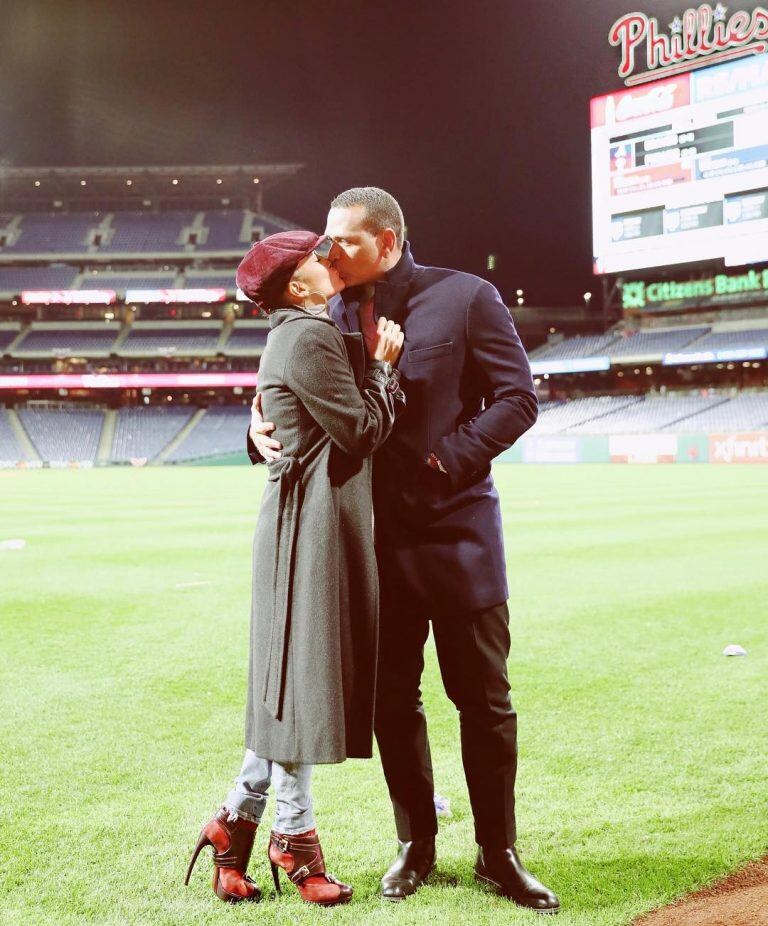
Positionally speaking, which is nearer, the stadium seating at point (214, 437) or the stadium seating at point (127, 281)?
the stadium seating at point (214, 437)

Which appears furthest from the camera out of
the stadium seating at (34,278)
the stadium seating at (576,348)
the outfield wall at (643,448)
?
the stadium seating at (34,278)

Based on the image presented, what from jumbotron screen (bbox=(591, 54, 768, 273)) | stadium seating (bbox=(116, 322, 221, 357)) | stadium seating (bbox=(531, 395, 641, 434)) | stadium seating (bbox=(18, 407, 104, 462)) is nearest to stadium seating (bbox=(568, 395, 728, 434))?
stadium seating (bbox=(531, 395, 641, 434))

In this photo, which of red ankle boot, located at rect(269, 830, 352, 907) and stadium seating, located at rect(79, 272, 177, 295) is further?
stadium seating, located at rect(79, 272, 177, 295)

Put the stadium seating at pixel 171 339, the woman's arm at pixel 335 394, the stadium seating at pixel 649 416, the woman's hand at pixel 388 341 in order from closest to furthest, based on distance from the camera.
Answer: the woman's arm at pixel 335 394 → the woman's hand at pixel 388 341 → the stadium seating at pixel 649 416 → the stadium seating at pixel 171 339

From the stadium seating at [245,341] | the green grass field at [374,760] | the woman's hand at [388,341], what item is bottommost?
the green grass field at [374,760]

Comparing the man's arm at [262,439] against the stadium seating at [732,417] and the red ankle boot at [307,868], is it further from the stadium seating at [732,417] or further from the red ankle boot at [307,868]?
the stadium seating at [732,417]

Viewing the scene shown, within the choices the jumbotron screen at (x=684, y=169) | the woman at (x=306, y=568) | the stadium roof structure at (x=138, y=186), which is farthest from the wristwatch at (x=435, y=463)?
the stadium roof structure at (x=138, y=186)

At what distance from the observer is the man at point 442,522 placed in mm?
3213

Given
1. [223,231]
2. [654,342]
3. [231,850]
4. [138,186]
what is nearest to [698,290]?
[654,342]

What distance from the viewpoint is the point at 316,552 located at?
291 centimetres

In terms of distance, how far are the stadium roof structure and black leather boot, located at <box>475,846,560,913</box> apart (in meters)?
77.7

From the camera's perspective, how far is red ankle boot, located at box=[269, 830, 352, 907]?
3076 millimetres

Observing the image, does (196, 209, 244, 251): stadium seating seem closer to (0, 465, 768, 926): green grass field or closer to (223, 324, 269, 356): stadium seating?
(223, 324, 269, 356): stadium seating

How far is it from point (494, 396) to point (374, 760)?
2353 mm
